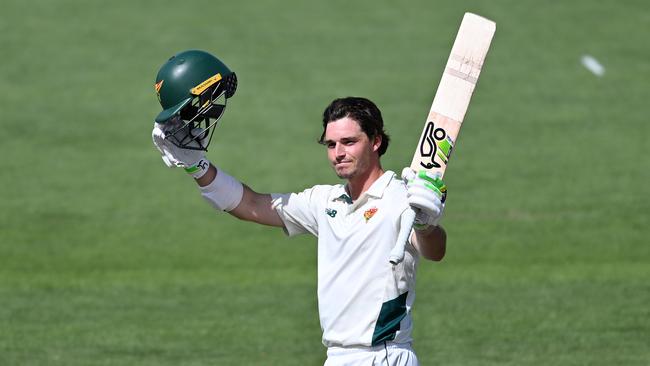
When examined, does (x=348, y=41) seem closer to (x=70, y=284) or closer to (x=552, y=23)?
(x=552, y=23)

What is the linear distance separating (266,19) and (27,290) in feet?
37.3

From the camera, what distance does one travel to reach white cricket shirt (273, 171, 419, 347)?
5949 millimetres

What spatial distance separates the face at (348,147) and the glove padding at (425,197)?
32 centimetres

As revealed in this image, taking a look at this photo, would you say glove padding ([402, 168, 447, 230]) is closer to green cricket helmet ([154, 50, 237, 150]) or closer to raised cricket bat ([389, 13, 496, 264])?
raised cricket bat ([389, 13, 496, 264])

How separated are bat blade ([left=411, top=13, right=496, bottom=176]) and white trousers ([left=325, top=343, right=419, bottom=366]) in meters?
0.98

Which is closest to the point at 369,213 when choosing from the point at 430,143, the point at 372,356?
the point at 430,143

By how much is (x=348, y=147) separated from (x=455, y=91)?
0.69 m

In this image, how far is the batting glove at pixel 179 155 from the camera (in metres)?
6.39

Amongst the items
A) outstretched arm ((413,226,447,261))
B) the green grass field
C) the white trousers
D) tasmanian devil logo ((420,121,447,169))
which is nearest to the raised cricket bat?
tasmanian devil logo ((420,121,447,169))

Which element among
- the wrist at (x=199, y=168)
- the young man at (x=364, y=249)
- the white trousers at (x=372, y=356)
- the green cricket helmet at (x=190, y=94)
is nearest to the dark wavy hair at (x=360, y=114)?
the young man at (x=364, y=249)

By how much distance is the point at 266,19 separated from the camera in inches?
911

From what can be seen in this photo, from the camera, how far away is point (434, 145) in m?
6.23

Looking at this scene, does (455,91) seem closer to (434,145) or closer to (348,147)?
(434,145)

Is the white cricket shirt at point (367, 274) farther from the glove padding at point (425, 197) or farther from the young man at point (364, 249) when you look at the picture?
the glove padding at point (425, 197)
